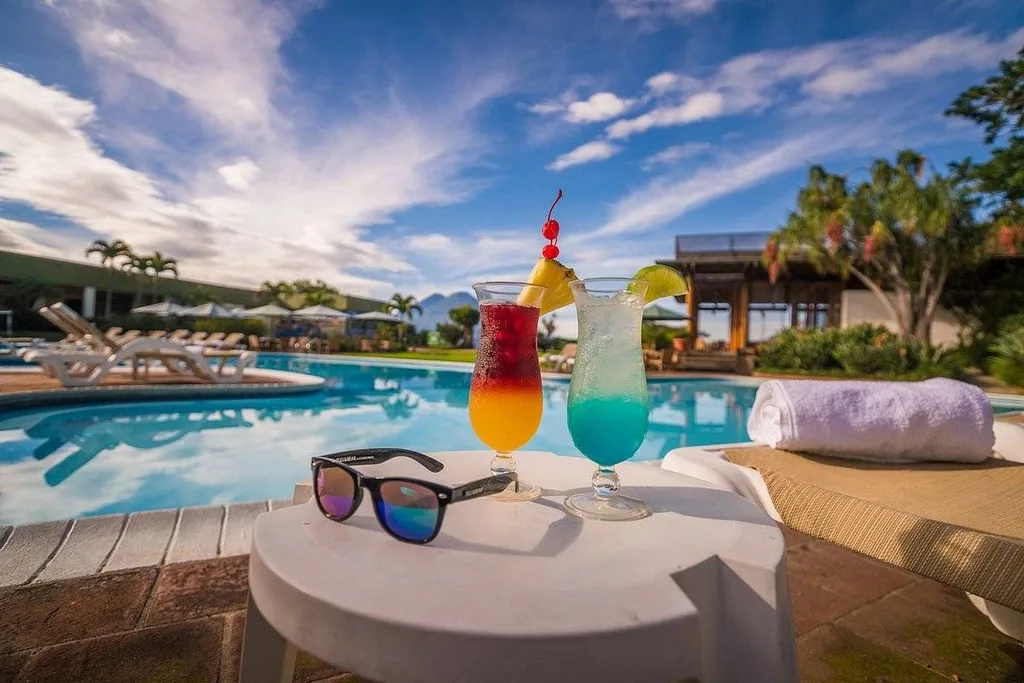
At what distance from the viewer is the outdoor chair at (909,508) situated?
3.25ft

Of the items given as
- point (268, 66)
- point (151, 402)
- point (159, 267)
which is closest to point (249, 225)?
point (159, 267)

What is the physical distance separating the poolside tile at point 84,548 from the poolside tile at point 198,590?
0.90 feet

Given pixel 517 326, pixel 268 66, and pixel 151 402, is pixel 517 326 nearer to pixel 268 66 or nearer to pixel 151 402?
pixel 151 402

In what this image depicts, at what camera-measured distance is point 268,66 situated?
9719 mm

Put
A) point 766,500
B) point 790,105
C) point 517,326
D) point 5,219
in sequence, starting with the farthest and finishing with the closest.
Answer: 1. point 5,219
2. point 790,105
3. point 766,500
4. point 517,326

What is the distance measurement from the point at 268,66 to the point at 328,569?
38.1 feet

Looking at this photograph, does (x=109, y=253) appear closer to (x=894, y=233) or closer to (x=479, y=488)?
(x=479, y=488)

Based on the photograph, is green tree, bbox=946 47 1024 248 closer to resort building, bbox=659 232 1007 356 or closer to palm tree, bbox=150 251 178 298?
resort building, bbox=659 232 1007 356

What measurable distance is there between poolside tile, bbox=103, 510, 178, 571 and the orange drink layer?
1.69 m

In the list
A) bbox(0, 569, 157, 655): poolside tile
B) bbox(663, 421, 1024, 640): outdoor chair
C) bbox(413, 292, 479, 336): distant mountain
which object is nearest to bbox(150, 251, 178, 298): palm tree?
bbox(0, 569, 157, 655): poolside tile

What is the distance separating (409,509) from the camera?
2.29ft

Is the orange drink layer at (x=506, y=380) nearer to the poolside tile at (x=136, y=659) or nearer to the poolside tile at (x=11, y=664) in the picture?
the poolside tile at (x=136, y=659)

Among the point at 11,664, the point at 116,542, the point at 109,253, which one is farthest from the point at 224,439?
the point at 109,253

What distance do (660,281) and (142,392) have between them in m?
8.63
